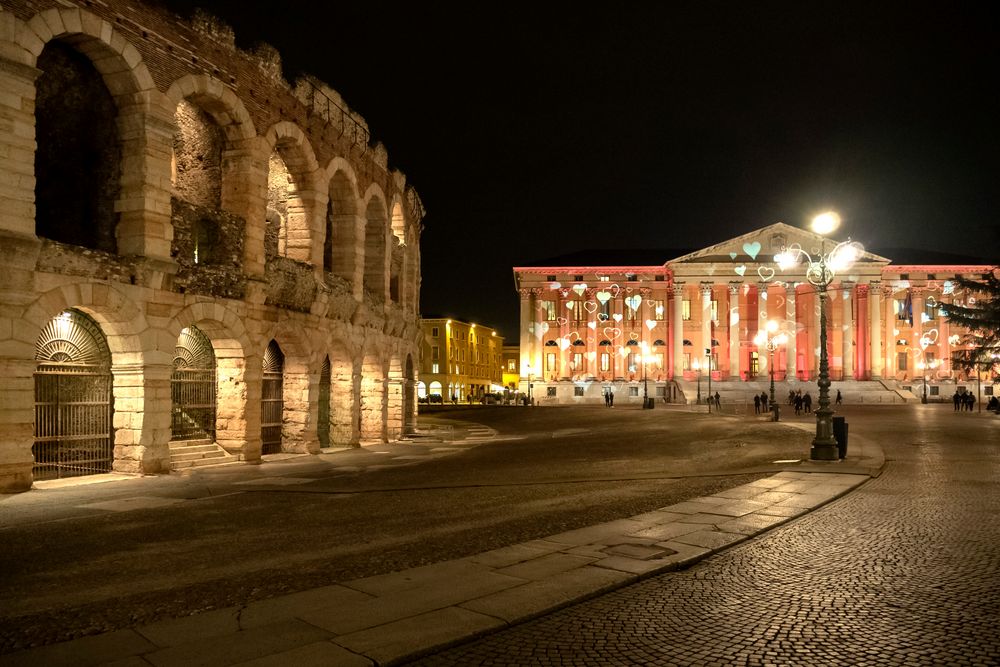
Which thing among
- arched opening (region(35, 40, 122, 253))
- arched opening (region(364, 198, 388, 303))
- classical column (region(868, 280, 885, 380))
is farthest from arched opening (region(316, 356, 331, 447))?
classical column (region(868, 280, 885, 380))

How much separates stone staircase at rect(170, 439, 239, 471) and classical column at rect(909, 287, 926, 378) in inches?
3179

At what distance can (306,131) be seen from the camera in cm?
2233

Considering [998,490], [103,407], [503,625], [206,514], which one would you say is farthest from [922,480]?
[103,407]

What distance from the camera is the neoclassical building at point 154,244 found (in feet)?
45.4

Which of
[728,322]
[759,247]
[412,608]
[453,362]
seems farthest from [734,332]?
[412,608]

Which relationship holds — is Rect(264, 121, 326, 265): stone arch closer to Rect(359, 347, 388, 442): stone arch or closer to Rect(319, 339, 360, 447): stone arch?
Rect(319, 339, 360, 447): stone arch

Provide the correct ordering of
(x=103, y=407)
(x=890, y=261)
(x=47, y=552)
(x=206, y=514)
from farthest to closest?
1. (x=890, y=261)
2. (x=103, y=407)
3. (x=206, y=514)
4. (x=47, y=552)

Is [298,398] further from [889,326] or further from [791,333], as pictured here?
[889,326]

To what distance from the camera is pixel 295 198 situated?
75.3 feet

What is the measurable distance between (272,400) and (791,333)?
68995 millimetres

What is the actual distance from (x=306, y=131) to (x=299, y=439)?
9270 mm

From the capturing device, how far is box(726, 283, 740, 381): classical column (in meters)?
79.8

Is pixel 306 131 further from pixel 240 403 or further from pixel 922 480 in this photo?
pixel 922 480

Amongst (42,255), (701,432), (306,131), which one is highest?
(306,131)
